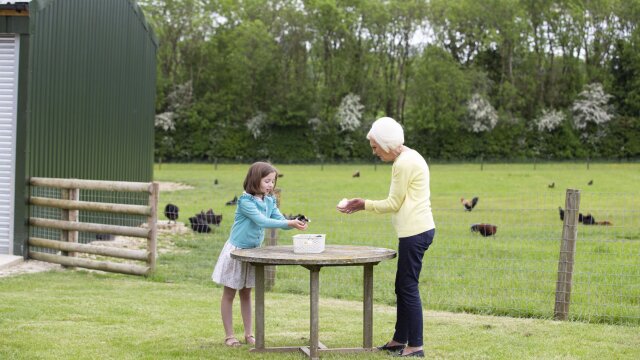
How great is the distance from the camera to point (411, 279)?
21.2 feet

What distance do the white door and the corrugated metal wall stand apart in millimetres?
235

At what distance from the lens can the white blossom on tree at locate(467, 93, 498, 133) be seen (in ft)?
189

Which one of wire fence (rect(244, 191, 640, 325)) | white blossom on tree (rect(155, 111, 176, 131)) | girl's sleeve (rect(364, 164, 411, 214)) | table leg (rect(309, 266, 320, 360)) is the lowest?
wire fence (rect(244, 191, 640, 325))

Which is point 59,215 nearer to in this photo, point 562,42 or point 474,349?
point 474,349

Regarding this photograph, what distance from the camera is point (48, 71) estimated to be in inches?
523

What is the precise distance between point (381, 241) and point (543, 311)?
18.9 ft

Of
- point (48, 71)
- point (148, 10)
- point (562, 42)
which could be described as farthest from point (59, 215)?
point (562, 42)

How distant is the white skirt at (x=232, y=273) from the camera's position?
6.87 metres

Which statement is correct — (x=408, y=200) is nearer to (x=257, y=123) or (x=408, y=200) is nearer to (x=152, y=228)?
(x=152, y=228)

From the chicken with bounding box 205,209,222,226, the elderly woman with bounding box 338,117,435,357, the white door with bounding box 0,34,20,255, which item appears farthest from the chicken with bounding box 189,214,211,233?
the elderly woman with bounding box 338,117,435,357

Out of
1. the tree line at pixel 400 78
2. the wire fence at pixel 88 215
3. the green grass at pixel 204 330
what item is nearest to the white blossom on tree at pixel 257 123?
the tree line at pixel 400 78

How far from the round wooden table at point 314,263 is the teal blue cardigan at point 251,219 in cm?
18

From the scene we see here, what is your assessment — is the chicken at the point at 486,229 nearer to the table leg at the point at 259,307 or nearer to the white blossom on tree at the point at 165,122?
the table leg at the point at 259,307

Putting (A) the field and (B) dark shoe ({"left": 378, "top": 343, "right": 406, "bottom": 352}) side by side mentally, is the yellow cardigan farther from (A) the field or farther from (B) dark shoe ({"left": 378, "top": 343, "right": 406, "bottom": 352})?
(A) the field
